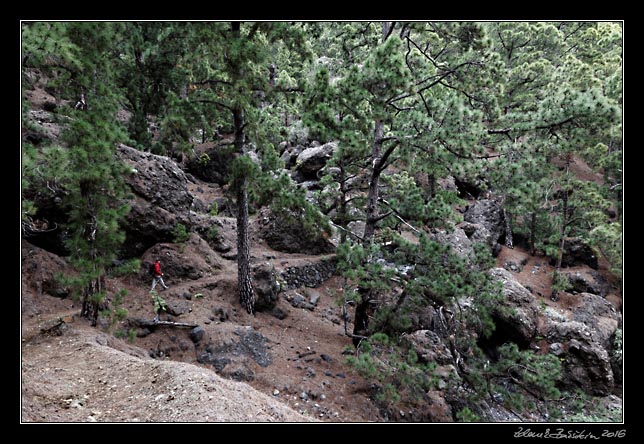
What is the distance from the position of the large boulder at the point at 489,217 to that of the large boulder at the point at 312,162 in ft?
30.3

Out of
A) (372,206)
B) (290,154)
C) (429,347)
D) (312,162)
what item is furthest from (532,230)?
(372,206)

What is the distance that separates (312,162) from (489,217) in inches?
437

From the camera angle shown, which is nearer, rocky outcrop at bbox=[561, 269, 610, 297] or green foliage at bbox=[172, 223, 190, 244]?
green foliage at bbox=[172, 223, 190, 244]

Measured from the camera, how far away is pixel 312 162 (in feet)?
73.1

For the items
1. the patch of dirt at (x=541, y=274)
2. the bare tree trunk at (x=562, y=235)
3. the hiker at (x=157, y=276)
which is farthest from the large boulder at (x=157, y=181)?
the bare tree trunk at (x=562, y=235)

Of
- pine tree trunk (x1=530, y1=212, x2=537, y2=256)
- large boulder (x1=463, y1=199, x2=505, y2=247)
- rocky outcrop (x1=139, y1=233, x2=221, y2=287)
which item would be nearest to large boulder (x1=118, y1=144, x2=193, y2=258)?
rocky outcrop (x1=139, y1=233, x2=221, y2=287)

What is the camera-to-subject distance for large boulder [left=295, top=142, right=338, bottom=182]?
2197 cm

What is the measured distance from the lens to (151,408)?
18.6ft

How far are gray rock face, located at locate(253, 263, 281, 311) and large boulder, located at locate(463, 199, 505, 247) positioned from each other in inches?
554

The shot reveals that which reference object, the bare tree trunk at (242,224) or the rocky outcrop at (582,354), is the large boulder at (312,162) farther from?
the rocky outcrop at (582,354)

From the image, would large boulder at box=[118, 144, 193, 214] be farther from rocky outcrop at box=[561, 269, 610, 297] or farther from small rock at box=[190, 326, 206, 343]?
rocky outcrop at box=[561, 269, 610, 297]

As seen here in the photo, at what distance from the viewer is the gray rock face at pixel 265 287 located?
12.3m
